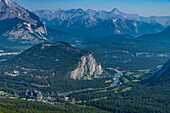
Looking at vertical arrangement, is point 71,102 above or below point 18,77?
below

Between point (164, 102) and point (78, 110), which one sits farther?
point (164, 102)

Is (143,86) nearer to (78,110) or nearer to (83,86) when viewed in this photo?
(83,86)

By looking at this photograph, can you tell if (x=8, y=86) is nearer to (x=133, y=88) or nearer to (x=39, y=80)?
(x=39, y=80)

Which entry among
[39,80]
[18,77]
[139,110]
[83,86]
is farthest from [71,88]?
[139,110]

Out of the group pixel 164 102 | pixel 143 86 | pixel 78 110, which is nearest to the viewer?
pixel 78 110

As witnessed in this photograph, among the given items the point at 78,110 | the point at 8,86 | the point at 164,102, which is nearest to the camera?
the point at 78,110

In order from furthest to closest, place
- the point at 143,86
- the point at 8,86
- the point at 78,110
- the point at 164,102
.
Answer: the point at 143,86 < the point at 8,86 < the point at 164,102 < the point at 78,110

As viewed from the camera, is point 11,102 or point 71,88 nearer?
point 11,102

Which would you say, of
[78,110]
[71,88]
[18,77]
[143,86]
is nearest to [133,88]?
[143,86]

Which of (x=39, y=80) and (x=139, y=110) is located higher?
(x=39, y=80)
